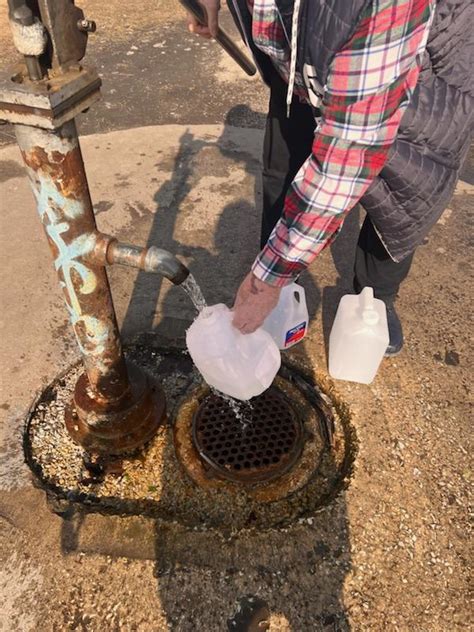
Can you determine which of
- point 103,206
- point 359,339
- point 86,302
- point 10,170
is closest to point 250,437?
point 359,339

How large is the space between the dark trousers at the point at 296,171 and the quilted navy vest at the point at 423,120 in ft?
0.77

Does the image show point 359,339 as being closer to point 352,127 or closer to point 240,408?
point 240,408

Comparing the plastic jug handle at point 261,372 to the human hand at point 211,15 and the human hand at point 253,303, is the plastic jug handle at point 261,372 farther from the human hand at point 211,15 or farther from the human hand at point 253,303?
the human hand at point 211,15

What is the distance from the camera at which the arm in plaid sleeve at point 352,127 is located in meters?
1.18

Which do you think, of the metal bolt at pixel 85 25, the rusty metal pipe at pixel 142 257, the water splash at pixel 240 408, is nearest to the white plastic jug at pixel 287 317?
the water splash at pixel 240 408

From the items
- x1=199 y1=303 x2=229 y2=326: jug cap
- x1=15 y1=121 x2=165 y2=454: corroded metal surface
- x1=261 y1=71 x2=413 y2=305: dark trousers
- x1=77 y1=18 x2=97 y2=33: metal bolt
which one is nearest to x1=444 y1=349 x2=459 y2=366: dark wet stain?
x1=261 y1=71 x2=413 y2=305: dark trousers

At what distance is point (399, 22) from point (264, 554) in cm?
153

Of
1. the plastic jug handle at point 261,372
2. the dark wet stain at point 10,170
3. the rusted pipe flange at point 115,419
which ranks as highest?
the plastic jug handle at point 261,372

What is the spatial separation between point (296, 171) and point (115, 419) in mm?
1341

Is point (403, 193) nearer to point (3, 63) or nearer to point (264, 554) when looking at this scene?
point (264, 554)

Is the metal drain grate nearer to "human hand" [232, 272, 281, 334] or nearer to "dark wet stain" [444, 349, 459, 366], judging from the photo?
"human hand" [232, 272, 281, 334]

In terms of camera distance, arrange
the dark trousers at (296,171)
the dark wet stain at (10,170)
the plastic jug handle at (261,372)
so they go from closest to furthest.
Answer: the plastic jug handle at (261,372) → the dark trousers at (296,171) → the dark wet stain at (10,170)

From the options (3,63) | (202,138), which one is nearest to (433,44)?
(202,138)

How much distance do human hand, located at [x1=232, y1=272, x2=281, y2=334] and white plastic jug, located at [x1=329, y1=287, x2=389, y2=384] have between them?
605 mm
